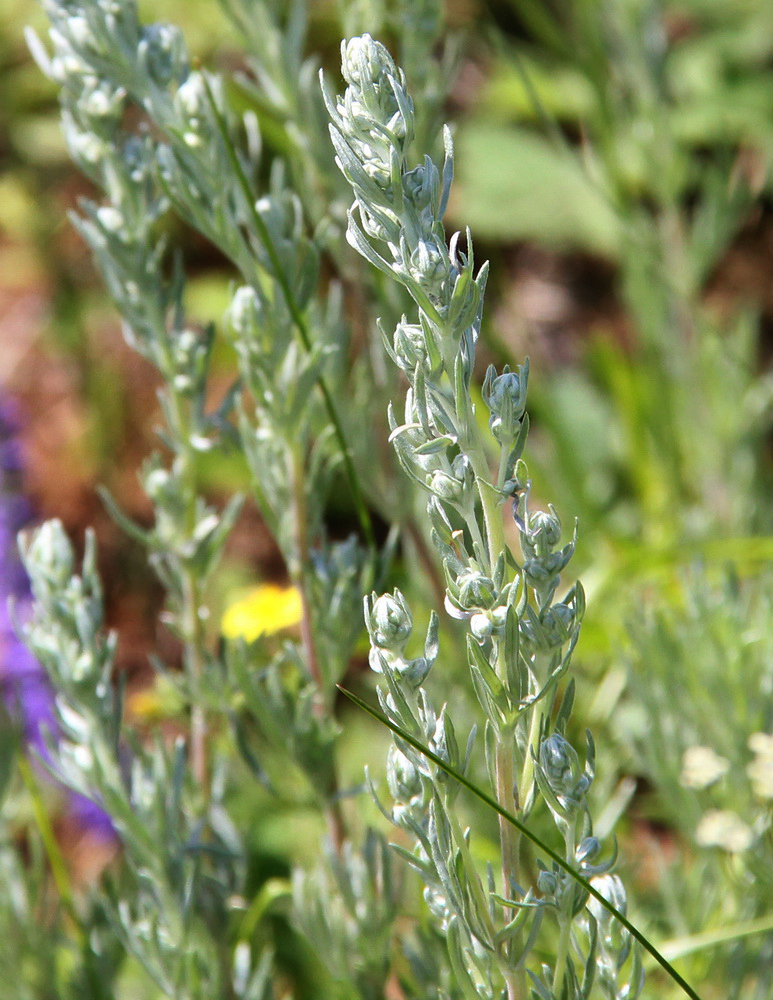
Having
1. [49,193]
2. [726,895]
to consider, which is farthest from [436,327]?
[49,193]

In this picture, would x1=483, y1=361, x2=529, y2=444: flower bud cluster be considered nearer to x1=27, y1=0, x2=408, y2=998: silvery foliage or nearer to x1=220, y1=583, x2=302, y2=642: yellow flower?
x1=27, y1=0, x2=408, y2=998: silvery foliage

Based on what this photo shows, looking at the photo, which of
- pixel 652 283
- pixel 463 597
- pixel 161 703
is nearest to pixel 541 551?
pixel 463 597

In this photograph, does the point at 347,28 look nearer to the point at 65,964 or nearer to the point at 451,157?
the point at 451,157

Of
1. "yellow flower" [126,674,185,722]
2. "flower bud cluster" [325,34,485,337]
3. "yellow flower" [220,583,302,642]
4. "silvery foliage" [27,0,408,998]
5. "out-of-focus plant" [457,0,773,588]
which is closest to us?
"flower bud cluster" [325,34,485,337]

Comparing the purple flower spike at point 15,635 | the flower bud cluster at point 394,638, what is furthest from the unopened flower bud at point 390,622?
the purple flower spike at point 15,635

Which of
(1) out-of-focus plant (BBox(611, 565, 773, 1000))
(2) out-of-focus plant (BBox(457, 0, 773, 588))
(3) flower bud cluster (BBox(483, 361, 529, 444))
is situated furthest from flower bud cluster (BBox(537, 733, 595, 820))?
(2) out-of-focus plant (BBox(457, 0, 773, 588))

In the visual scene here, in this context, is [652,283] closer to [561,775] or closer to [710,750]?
[710,750]

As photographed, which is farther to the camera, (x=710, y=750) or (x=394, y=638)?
(x=710, y=750)

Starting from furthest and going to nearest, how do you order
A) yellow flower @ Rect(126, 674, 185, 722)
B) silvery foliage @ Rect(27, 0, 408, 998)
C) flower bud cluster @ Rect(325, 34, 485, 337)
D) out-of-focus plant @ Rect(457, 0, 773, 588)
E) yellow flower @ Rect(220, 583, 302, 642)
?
out-of-focus plant @ Rect(457, 0, 773, 588)
yellow flower @ Rect(220, 583, 302, 642)
yellow flower @ Rect(126, 674, 185, 722)
silvery foliage @ Rect(27, 0, 408, 998)
flower bud cluster @ Rect(325, 34, 485, 337)
